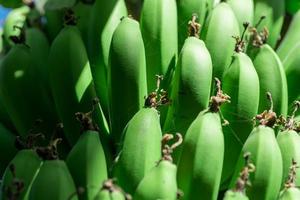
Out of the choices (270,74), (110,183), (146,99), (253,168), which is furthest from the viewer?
(270,74)

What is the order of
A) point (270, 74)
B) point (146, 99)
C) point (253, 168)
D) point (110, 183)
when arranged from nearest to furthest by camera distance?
point (110, 183) < point (253, 168) < point (146, 99) < point (270, 74)

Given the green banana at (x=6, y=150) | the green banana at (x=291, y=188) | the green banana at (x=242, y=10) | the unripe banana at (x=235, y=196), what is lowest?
the green banana at (x=6, y=150)

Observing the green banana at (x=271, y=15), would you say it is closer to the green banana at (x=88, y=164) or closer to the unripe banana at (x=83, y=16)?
the unripe banana at (x=83, y=16)

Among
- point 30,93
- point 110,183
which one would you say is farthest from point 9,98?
point 110,183

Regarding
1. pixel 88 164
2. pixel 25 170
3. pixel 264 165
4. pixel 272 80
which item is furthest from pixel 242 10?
pixel 25 170

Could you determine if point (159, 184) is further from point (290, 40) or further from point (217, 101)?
point (290, 40)

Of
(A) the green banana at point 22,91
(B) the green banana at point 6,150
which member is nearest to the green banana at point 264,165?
(A) the green banana at point 22,91

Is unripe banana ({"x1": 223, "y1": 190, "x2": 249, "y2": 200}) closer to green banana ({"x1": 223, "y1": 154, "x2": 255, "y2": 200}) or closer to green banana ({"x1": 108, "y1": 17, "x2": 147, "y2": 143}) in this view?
green banana ({"x1": 223, "y1": 154, "x2": 255, "y2": 200})

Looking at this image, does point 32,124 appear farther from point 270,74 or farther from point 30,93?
point 270,74
